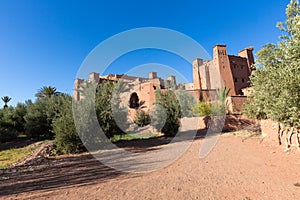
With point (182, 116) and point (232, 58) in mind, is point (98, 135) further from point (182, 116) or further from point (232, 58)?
point (232, 58)

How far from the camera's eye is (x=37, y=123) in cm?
1788

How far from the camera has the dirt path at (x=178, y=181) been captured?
3.92m

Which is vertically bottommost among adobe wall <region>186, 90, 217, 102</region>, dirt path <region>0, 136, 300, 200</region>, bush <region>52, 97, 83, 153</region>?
dirt path <region>0, 136, 300, 200</region>

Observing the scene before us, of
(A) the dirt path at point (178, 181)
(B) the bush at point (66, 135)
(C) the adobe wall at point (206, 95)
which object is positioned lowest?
(A) the dirt path at point (178, 181)

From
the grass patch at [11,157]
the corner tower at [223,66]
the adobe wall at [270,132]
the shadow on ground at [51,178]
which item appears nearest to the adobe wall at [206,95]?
the corner tower at [223,66]

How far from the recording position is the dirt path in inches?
154

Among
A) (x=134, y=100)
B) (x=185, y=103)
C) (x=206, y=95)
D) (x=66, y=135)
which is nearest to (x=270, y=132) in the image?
(x=185, y=103)

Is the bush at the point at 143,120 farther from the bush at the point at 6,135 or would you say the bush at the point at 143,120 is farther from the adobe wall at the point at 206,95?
the bush at the point at 6,135

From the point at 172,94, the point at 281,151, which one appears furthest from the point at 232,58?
the point at 281,151

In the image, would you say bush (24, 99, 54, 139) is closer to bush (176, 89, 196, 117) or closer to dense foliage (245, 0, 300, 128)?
bush (176, 89, 196, 117)

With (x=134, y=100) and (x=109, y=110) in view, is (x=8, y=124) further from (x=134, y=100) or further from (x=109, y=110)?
(x=134, y=100)

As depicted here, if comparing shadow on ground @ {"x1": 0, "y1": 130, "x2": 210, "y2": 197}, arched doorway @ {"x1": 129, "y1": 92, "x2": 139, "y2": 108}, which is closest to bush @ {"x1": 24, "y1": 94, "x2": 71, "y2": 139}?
shadow on ground @ {"x1": 0, "y1": 130, "x2": 210, "y2": 197}

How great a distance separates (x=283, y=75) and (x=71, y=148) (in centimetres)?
1040

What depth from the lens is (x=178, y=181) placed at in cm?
477
